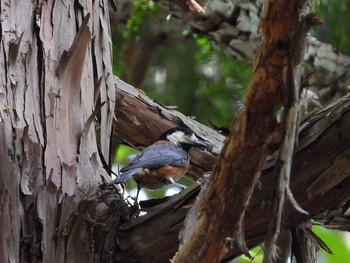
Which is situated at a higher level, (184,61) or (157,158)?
(157,158)

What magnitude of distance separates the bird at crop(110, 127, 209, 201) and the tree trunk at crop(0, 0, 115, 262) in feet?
0.38

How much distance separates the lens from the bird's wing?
7.29 feet

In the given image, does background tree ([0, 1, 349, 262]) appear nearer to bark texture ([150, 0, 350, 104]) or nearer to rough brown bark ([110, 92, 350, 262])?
rough brown bark ([110, 92, 350, 262])

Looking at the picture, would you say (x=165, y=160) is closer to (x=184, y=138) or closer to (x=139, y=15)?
(x=184, y=138)

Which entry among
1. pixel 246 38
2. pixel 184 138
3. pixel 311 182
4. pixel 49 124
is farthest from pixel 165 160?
pixel 246 38

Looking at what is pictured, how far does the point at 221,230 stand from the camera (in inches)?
56.8

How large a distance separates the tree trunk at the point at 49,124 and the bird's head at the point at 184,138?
28 cm

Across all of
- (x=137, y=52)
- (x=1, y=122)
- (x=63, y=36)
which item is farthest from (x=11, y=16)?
(x=137, y=52)

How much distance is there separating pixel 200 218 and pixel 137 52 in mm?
2440

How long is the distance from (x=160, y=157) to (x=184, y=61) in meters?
1.46

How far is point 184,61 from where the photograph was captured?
3.76 metres

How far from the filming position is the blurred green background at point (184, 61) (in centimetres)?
331

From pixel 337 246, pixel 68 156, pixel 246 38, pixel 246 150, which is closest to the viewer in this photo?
pixel 246 150

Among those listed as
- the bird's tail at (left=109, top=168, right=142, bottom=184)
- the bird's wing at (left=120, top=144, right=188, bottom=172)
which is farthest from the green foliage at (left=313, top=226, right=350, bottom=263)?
the bird's tail at (left=109, top=168, right=142, bottom=184)
